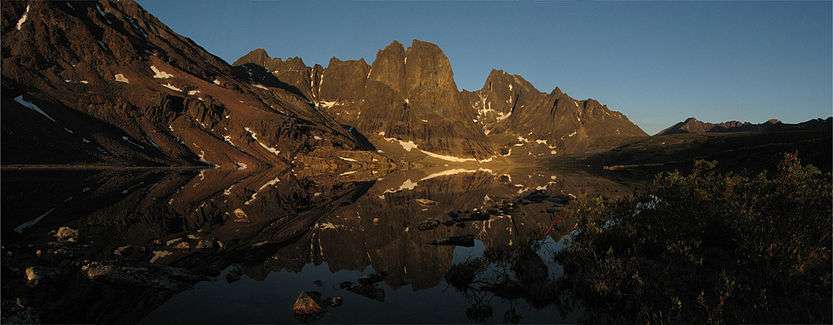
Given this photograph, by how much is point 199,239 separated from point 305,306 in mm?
18248

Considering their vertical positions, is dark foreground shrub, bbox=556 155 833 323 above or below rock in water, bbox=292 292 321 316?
above

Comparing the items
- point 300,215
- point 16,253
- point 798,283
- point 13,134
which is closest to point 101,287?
point 16,253

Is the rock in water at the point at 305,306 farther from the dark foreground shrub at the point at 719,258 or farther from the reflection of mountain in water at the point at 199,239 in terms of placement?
the dark foreground shrub at the point at 719,258

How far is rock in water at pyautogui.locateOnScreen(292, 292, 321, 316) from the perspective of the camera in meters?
17.6

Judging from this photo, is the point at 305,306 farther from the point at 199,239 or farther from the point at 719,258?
the point at 719,258

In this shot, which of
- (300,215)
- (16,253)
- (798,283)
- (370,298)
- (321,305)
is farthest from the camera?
(300,215)

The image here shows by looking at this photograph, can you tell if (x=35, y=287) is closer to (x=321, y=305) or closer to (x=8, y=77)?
(x=321, y=305)

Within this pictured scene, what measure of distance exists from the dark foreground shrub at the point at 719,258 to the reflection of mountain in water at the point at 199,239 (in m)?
7.42

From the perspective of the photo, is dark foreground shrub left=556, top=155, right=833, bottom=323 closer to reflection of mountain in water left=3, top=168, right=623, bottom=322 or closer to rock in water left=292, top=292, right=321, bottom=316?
reflection of mountain in water left=3, top=168, right=623, bottom=322

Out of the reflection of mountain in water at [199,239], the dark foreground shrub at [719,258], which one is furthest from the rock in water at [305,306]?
the dark foreground shrub at [719,258]

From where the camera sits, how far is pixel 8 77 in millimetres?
160875

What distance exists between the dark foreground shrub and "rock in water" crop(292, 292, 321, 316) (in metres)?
11.4

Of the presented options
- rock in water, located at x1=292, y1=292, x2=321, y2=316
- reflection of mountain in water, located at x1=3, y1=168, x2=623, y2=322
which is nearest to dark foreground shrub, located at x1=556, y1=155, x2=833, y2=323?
reflection of mountain in water, located at x1=3, y1=168, x2=623, y2=322

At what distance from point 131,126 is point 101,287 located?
628 feet
